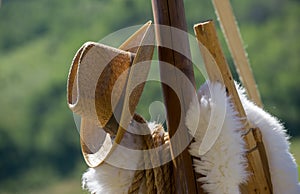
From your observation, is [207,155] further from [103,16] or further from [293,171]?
[103,16]

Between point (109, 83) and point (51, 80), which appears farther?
point (51, 80)

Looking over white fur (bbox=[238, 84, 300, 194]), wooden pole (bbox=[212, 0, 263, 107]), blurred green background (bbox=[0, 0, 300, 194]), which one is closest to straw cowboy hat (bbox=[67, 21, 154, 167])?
white fur (bbox=[238, 84, 300, 194])

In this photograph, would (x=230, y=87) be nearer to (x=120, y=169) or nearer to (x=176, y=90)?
(x=176, y=90)

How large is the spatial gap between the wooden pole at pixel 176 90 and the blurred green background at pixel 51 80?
14.2ft

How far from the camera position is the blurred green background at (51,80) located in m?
5.27

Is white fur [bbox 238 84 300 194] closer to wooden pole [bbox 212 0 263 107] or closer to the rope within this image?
the rope

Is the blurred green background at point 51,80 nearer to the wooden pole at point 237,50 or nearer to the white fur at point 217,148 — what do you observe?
the wooden pole at point 237,50

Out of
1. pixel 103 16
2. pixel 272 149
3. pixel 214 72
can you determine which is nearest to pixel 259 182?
pixel 272 149

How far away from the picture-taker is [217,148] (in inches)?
31.6

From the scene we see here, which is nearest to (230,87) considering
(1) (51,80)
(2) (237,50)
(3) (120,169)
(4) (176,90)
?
(4) (176,90)

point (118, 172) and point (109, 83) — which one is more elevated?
point (109, 83)

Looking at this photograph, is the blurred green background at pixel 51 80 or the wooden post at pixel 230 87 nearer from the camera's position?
the wooden post at pixel 230 87

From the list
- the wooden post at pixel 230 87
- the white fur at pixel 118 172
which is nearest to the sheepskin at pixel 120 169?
the white fur at pixel 118 172

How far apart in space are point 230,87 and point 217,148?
0.34 ft
